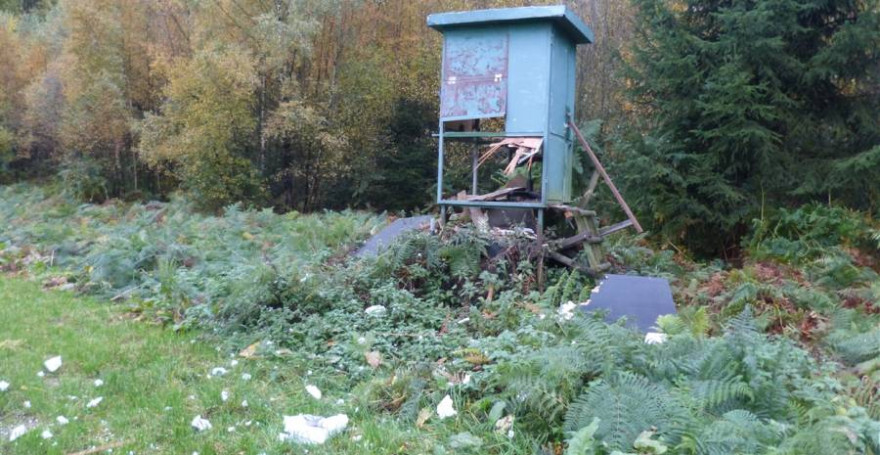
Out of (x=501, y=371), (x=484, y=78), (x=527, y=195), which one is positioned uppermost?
(x=484, y=78)

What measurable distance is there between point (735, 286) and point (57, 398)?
685 centimetres

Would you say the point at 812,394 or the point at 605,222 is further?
the point at 605,222

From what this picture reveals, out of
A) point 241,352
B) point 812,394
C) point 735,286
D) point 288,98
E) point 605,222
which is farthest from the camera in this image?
point 288,98

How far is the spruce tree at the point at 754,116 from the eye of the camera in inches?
409

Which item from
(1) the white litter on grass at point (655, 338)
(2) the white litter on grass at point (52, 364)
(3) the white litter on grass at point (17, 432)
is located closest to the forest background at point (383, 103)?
(1) the white litter on grass at point (655, 338)

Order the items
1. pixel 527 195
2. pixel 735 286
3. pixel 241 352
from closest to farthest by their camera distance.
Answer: pixel 241 352, pixel 735 286, pixel 527 195

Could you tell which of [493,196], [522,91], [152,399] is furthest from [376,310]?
[522,91]

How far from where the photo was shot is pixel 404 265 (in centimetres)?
731

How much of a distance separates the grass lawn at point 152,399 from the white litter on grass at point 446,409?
14 cm

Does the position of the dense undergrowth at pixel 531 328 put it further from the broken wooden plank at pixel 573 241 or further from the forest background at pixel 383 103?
the forest background at pixel 383 103

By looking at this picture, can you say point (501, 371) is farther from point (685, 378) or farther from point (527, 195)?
point (527, 195)

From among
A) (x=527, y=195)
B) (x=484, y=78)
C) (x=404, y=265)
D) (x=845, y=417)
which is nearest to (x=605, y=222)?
(x=527, y=195)

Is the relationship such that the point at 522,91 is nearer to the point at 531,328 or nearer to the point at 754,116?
the point at 531,328

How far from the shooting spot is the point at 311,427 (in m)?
4.07
